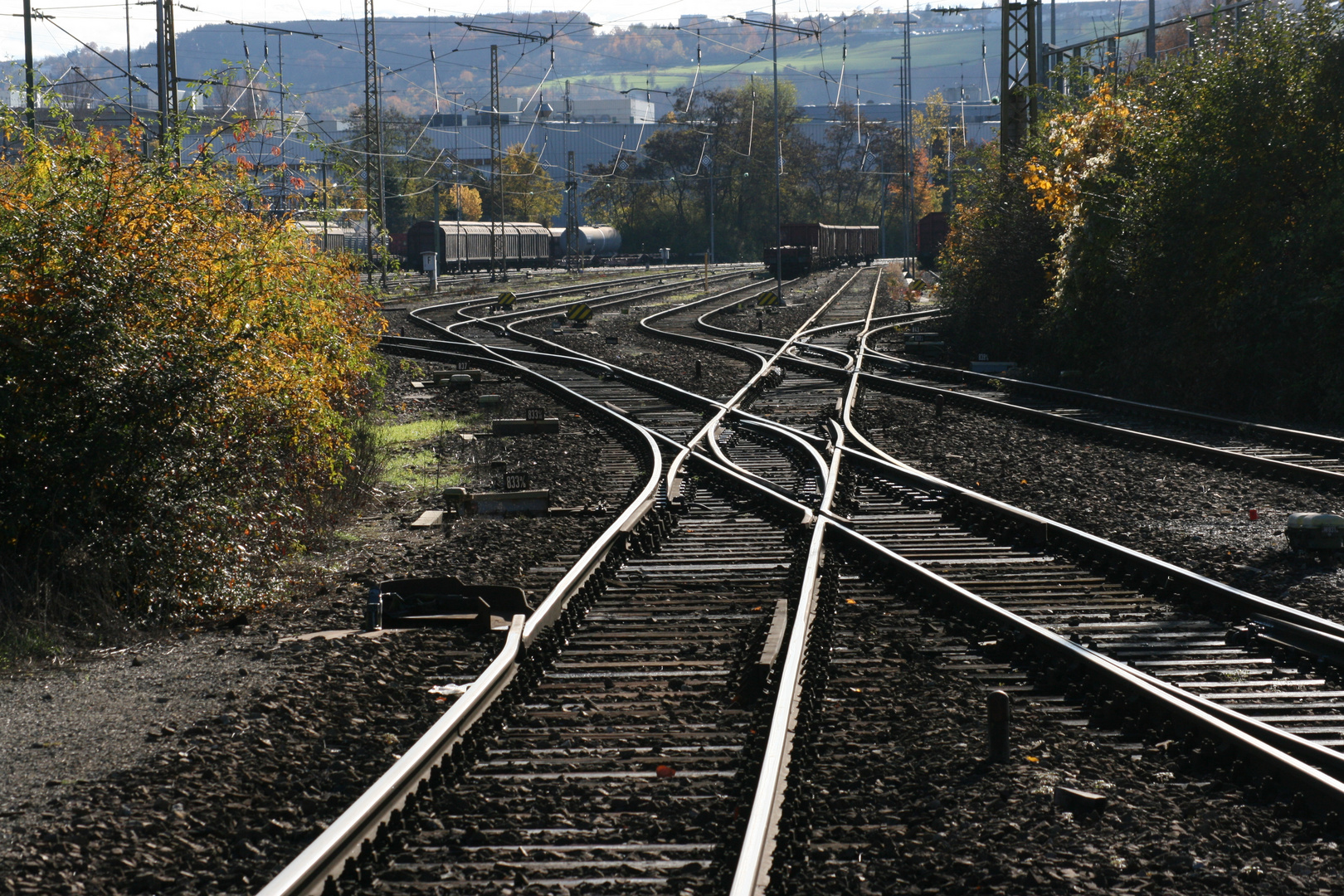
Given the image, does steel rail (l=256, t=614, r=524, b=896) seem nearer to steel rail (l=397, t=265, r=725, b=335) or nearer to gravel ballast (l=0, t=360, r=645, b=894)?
gravel ballast (l=0, t=360, r=645, b=894)

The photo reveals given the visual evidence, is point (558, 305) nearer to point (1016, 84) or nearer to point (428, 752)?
point (1016, 84)

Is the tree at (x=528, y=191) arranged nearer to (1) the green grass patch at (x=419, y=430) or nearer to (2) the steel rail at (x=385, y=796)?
(1) the green grass patch at (x=419, y=430)

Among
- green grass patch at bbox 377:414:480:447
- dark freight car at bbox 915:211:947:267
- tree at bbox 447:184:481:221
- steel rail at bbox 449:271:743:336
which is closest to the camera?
green grass patch at bbox 377:414:480:447

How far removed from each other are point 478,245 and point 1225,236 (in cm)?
6502

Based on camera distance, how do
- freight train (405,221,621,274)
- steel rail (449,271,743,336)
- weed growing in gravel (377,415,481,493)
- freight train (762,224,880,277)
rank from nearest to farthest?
1. weed growing in gravel (377,415,481,493)
2. steel rail (449,271,743,336)
3. freight train (762,224,880,277)
4. freight train (405,221,621,274)

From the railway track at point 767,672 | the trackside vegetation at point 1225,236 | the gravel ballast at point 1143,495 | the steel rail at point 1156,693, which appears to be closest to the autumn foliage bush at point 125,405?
the railway track at point 767,672

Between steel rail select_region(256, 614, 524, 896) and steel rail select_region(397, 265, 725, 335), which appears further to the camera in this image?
steel rail select_region(397, 265, 725, 335)

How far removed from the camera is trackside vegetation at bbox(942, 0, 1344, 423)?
17188 mm

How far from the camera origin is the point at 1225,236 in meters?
18.5

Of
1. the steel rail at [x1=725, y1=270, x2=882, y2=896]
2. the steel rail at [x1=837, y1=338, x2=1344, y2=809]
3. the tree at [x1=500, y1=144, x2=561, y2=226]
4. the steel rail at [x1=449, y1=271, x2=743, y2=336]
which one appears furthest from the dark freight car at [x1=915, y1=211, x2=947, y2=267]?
the steel rail at [x1=725, y1=270, x2=882, y2=896]

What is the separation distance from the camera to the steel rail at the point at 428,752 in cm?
442

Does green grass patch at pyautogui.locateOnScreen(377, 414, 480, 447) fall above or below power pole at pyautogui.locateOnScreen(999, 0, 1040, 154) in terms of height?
below

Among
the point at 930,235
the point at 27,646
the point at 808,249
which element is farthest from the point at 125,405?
the point at 930,235

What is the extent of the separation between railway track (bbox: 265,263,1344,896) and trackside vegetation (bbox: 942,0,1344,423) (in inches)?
308
